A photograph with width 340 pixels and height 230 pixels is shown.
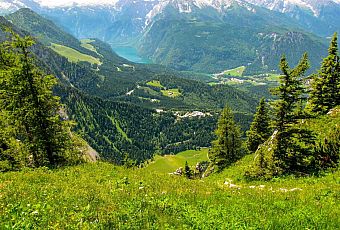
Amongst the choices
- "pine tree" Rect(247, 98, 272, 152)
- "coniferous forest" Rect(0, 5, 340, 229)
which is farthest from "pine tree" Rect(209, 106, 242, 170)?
"pine tree" Rect(247, 98, 272, 152)

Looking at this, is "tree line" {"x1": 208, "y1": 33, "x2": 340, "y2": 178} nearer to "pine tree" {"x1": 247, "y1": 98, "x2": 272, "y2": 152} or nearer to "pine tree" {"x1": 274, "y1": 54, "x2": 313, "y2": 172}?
"pine tree" {"x1": 274, "y1": 54, "x2": 313, "y2": 172}

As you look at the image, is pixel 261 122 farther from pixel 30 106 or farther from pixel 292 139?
pixel 30 106

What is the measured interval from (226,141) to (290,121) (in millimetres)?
27772

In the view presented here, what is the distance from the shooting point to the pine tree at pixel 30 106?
26.2 meters

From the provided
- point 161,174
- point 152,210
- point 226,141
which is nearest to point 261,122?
point 226,141

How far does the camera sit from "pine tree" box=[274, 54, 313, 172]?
26.3 m

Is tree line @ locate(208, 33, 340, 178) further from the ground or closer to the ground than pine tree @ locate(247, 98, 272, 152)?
further from the ground

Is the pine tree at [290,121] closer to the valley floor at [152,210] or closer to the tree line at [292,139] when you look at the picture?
the tree line at [292,139]

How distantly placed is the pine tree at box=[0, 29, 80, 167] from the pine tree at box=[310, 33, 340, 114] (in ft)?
100

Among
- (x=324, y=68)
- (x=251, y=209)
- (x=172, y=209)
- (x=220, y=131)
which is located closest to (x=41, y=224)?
(x=172, y=209)

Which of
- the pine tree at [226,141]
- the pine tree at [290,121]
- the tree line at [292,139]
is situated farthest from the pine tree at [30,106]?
the pine tree at [226,141]

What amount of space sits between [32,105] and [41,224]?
20.4 m

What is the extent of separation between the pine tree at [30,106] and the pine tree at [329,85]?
30589 millimetres

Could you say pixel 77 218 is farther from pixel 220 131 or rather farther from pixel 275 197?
pixel 220 131
